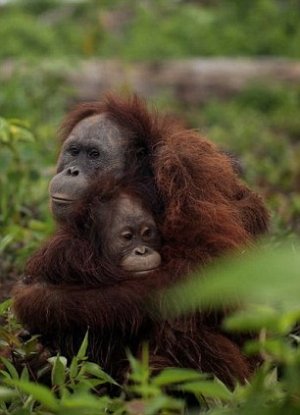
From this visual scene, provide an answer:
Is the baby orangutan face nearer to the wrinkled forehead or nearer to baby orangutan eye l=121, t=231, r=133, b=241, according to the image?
baby orangutan eye l=121, t=231, r=133, b=241

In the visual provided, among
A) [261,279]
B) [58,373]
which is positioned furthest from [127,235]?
[261,279]

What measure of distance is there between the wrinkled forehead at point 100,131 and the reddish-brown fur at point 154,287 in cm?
25

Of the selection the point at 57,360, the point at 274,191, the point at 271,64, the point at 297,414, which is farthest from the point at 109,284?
the point at 271,64

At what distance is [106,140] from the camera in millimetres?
3547

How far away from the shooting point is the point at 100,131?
357 cm

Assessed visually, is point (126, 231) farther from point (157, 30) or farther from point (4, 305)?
point (157, 30)

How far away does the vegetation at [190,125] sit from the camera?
1.89 metres

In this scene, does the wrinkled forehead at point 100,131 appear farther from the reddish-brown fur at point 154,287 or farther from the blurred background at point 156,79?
the blurred background at point 156,79

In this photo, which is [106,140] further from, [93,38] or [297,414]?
[93,38]

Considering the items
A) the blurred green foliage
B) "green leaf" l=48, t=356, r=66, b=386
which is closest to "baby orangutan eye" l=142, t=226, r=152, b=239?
"green leaf" l=48, t=356, r=66, b=386

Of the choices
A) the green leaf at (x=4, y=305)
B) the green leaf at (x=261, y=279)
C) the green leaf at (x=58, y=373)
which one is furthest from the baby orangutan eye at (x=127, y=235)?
the green leaf at (x=261, y=279)

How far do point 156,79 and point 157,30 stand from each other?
8.88 ft

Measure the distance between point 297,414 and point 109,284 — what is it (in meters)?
1.31

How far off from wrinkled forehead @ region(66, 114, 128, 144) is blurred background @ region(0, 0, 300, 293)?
395mm
